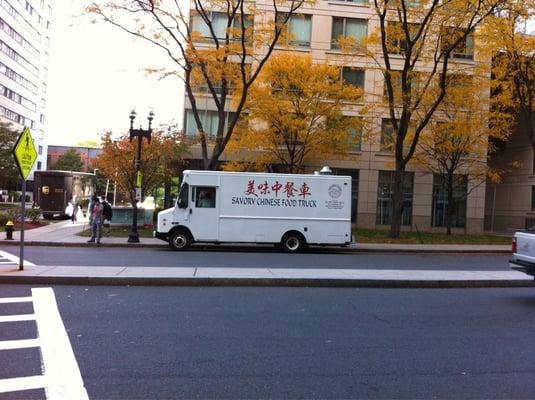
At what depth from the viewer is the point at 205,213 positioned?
794 inches

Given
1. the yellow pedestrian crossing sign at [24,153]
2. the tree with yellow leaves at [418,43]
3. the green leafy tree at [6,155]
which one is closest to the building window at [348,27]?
the tree with yellow leaves at [418,43]

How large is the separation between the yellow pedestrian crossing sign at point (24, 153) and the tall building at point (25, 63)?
70.6 m

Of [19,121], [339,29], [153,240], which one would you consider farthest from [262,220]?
[19,121]

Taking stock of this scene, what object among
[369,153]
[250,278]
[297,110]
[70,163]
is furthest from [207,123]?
[70,163]

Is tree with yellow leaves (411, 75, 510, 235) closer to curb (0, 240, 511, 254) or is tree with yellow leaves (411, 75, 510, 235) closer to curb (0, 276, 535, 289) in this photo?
curb (0, 240, 511, 254)

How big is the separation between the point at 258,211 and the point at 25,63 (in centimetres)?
8250

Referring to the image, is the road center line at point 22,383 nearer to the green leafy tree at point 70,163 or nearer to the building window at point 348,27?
the building window at point 348,27

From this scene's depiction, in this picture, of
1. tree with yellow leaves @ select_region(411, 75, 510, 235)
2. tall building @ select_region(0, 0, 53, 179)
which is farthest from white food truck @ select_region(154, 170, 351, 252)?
tall building @ select_region(0, 0, 53, 179)

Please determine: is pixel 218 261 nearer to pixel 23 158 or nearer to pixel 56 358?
pixel 23 158

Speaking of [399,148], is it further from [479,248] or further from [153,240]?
[153,240]

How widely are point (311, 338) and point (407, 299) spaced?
3806 mm

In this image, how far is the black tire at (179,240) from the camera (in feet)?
65.7

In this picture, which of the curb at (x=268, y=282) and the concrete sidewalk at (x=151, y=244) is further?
the concrete sidewalk at (x=151, y=244)

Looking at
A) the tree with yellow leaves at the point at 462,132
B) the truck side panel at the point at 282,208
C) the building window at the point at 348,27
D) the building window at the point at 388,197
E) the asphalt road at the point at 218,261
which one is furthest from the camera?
the building window at the point at 388,197
